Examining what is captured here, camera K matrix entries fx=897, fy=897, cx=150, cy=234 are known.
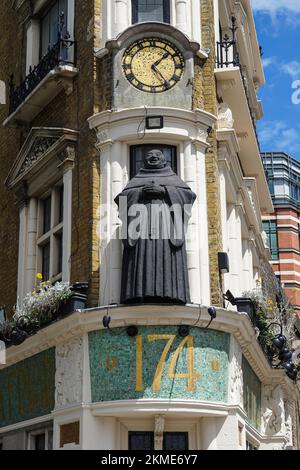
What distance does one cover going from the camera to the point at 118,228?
1727 centimetres

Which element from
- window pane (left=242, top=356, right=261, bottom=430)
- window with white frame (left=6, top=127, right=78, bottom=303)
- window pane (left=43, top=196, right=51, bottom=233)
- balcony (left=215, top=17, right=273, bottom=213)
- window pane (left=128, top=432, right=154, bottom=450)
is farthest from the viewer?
window pane (left=43, top=196, right=51, bottom=233)

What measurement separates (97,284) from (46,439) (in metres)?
3.22

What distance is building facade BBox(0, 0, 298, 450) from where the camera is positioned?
16.1 m

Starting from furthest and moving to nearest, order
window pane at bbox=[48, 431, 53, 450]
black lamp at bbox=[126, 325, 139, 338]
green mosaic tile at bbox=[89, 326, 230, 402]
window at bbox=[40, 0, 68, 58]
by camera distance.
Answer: window at bbox=[40, 0, 68, 58] < window pane at bbox=[48, 431, 53, 450] < black lamp at bbox=[126, 325, 139, 338] < green mosaic tile at bbox=[89, 326, 230, 402]

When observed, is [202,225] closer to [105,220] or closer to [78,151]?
[105,220]

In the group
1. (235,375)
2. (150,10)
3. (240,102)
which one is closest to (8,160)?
(150,10)

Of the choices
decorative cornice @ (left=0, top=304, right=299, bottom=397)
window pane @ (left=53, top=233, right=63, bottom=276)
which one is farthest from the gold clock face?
decorative cornice @ (left=0, top=304, right=299, bottom=397)

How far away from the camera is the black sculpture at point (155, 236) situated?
16.0m

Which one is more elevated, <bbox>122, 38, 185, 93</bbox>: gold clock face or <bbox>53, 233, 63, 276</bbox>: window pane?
<bbox>122, 38, 185, 93</bbox>: gold clock face

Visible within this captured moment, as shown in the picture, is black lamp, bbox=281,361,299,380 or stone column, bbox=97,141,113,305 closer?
stone column, bbox=97,141,113,305

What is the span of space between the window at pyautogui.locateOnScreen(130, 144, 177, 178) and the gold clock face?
1.13m

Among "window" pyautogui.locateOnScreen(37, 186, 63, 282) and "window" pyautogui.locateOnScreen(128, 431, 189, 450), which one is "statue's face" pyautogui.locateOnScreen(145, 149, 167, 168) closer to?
"window" pyautogui.locateOnScreen(37, 186, 63, 282)

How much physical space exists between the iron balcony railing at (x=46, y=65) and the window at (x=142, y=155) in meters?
2.71
